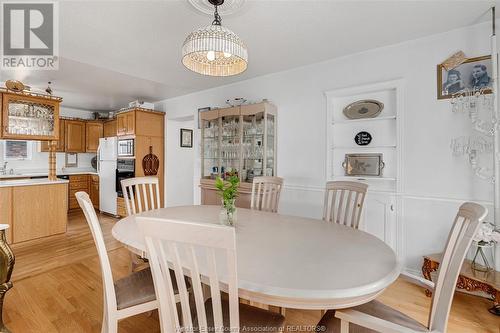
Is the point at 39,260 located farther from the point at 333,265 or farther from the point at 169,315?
the point at 333,265

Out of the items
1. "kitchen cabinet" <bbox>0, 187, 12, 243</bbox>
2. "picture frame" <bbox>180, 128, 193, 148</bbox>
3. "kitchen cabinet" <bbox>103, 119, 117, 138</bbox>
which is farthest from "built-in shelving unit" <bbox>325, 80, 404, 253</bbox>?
"kitchen cabinet" <bbox>103, 119, 117, 138</bbox>

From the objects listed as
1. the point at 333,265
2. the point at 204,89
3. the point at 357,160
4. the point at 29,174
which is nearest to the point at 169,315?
the point at 333,265

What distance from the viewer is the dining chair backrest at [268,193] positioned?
256cm

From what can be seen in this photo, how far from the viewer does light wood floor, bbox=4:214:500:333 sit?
185 centimetres

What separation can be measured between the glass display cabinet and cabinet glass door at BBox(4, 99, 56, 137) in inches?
91.9

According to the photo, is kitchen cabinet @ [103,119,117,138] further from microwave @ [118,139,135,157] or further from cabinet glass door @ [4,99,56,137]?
cabinet glass door @ [4,99,56,137]

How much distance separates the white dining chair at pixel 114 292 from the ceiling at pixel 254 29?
168 cm

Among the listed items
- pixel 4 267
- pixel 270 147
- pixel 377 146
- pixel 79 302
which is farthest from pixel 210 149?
pixel 4 267

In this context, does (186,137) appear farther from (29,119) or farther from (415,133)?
(415,133)

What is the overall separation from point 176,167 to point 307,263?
14.8 ft

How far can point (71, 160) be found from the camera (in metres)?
6.25

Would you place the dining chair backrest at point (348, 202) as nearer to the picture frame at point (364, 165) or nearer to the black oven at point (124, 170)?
the picture frame at point (364, 165)

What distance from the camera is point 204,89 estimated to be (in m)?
4.50

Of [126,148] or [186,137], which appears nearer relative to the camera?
[126,148]
